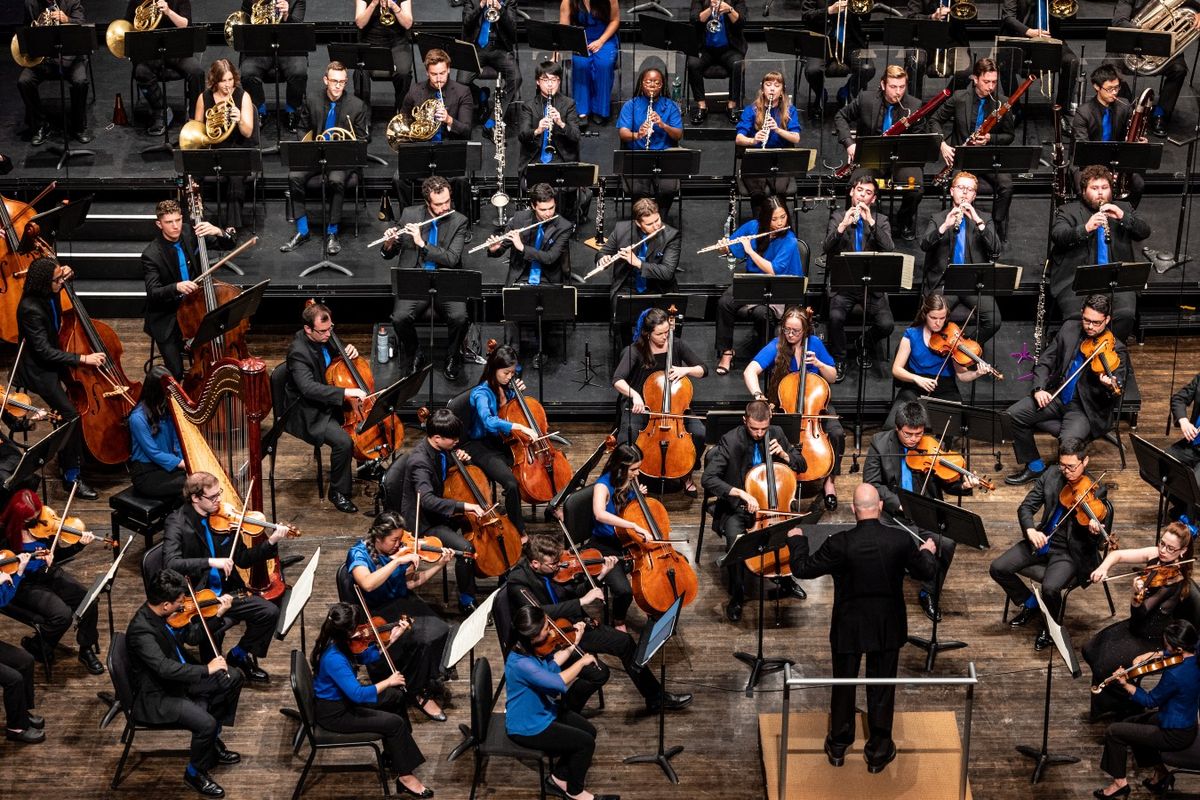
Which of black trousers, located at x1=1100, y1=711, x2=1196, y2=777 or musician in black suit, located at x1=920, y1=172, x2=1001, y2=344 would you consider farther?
musician in black suit, located at x1=920, y1=172, x2=1001, y2=344

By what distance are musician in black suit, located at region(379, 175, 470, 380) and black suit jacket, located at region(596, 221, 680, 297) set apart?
41.2 inches

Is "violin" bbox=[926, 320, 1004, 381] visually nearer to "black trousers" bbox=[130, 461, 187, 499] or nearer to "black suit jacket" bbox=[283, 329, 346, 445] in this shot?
"black suit jacket" bbox=[283, 329, 346, 445]

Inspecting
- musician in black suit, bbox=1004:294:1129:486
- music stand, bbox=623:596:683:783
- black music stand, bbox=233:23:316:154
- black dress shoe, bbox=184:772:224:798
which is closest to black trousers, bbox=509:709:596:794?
music stand, bbox=623:596:683:783

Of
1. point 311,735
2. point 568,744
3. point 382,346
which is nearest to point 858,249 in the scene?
point 382,346

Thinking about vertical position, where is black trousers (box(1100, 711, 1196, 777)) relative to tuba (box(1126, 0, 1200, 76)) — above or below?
below

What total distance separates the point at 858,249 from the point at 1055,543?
2.97 m

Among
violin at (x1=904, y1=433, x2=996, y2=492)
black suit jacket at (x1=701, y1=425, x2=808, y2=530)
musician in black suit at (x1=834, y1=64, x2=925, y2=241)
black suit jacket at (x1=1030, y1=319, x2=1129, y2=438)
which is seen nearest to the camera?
violin at (x1=904, y1=433, x2=996, y2=492)

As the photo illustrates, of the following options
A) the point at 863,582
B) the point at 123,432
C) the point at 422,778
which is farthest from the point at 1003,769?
the point at 123,432

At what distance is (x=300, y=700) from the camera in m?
8.77

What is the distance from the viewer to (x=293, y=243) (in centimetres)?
1353

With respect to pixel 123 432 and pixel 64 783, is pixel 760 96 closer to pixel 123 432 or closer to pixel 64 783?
pixel 123 432

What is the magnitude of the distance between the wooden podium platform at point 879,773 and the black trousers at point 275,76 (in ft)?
23.4

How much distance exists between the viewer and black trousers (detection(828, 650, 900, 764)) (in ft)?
30.2

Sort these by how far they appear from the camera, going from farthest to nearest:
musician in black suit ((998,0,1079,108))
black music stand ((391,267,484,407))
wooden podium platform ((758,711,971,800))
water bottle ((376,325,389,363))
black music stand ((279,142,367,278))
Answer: musician in black suit ((998,0,1079,108)) → water bottle ((376,325,389,363)) → black music stand ((279,142,367,278)) → black music stand ((391,267,484,407)) → wooden podium platform ((758,711,971,800))
